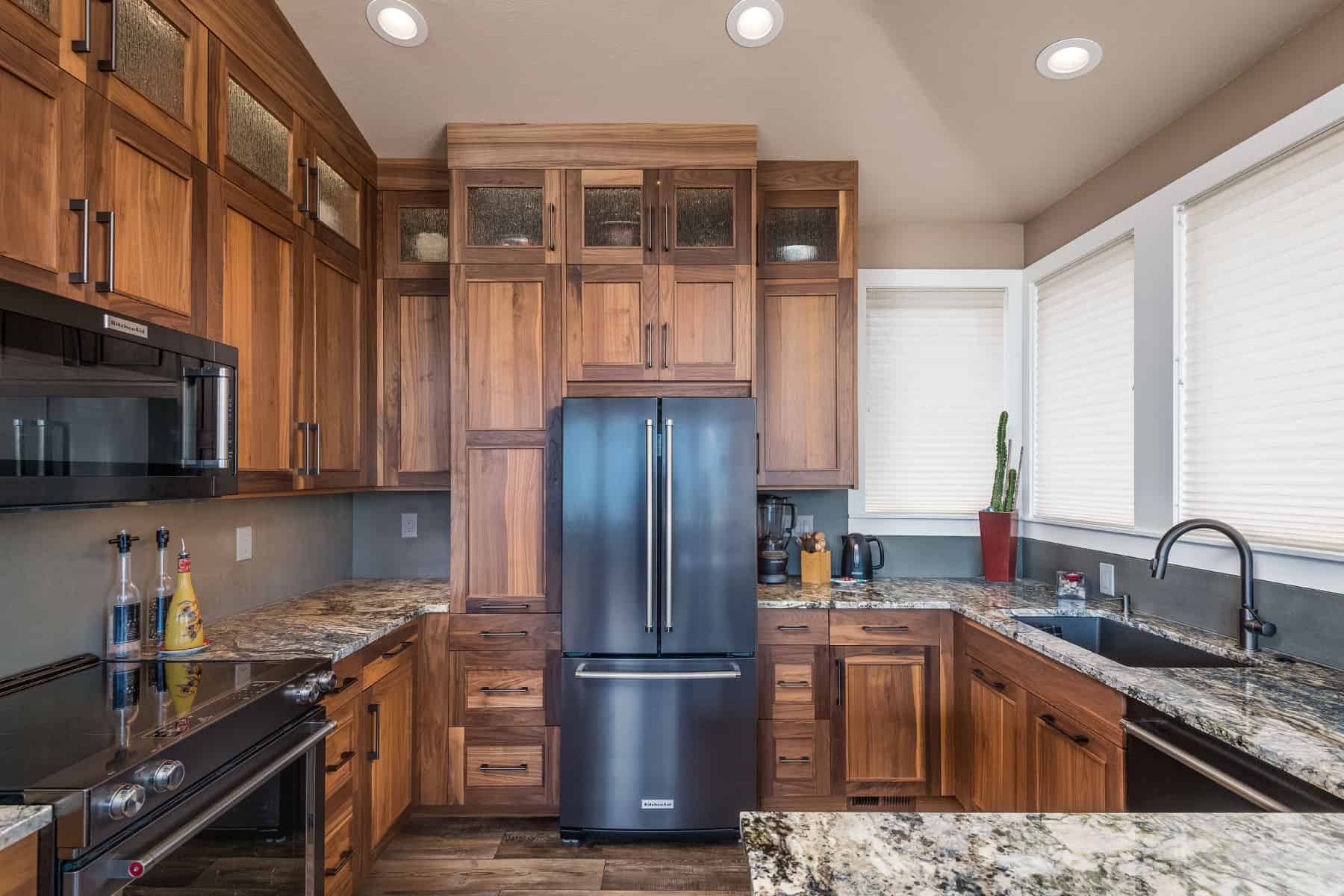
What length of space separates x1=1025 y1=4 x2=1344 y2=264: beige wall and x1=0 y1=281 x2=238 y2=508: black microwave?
111 inches

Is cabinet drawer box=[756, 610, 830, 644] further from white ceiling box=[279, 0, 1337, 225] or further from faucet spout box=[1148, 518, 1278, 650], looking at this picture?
white ceiling box=[279, 0, 1337, 225]

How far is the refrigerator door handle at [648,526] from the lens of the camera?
2467 mm

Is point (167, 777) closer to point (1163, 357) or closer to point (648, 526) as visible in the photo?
point (648, 526)

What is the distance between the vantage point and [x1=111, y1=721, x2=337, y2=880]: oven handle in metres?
1.15

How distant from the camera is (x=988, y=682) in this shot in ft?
7.93

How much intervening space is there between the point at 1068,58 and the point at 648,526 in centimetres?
202

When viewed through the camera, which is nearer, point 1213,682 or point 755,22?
point 1213,682

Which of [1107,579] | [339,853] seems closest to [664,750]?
[339,853]

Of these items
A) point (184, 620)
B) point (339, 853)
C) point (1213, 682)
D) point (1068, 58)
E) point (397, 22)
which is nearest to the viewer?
point (1213, 682)

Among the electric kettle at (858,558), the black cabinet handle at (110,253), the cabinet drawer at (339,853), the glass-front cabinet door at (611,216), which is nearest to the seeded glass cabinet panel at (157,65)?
Answer: the black cabinet handle at (110,253)

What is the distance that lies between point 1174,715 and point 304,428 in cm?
252

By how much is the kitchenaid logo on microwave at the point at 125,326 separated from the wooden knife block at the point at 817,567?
2.44 meters

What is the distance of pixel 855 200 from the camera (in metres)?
2.90

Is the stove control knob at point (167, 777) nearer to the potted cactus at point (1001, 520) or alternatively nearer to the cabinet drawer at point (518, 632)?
the cabinet drawer at point (518, 632)
